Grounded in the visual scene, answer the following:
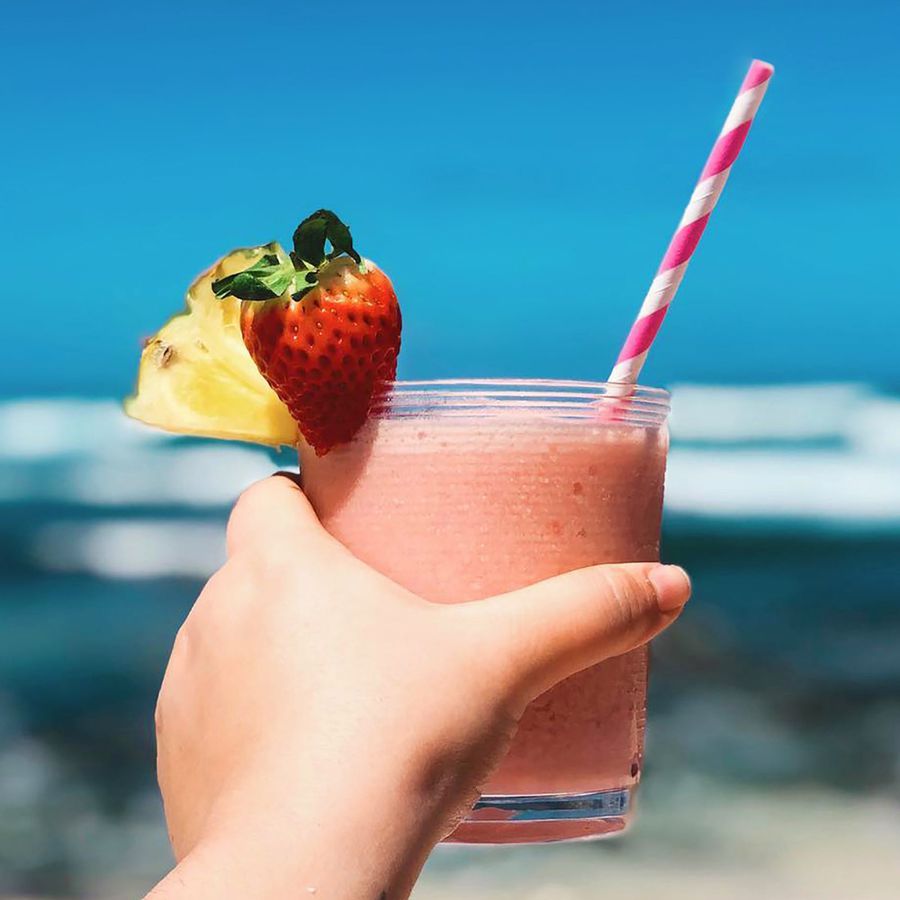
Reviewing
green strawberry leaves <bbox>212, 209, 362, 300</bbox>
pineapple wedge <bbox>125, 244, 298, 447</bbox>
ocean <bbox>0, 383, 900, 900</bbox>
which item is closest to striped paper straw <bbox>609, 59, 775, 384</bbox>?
green strawberry leaves <bbox>212, 209, 362, 300</bbox>

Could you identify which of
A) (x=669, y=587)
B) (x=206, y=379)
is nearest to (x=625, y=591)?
(x=669, y=587)

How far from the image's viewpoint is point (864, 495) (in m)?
8.12

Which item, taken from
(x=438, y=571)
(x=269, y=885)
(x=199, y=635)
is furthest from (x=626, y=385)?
(x=269, y=885)

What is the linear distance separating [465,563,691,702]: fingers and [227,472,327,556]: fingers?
0.27m

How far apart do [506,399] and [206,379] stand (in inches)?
18.7

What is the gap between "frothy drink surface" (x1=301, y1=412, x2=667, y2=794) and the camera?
5.06 feet

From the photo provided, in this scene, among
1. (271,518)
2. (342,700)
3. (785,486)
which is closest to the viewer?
(342,700)

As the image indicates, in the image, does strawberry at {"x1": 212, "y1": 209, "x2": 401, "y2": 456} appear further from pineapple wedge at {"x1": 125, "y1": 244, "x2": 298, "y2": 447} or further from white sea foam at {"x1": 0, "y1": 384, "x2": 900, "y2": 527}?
white sea foam at {"x1": 0, "y1": 384, "x2": 900, "y2": 527}

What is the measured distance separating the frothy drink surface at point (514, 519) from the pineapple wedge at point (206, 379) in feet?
0.63

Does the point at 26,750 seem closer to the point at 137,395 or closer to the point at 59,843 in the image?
the point at 59,843

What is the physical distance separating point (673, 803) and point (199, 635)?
4.85 metres

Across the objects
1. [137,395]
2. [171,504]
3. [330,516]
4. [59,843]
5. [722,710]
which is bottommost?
[59,843]

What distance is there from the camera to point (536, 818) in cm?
158

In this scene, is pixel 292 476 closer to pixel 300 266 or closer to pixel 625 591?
pixel 300 266
